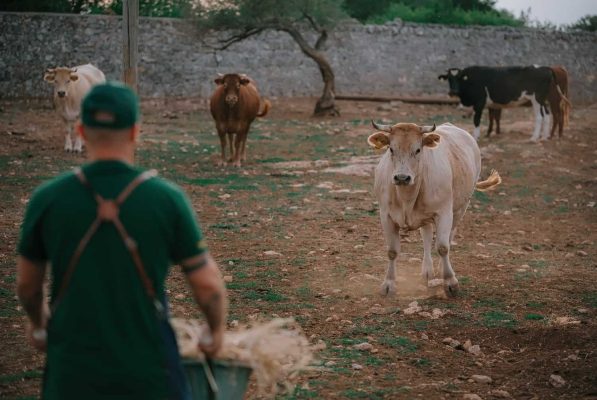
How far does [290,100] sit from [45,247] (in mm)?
25207

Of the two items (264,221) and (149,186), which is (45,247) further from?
(264,221)

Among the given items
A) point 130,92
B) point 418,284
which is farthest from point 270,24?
point 130,92

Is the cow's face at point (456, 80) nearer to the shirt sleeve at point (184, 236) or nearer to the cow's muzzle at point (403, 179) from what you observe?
the cow's muzzle at point (403, 179)

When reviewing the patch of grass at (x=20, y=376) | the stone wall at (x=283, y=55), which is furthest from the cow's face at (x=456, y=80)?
the patch of grass at (x=20, y=376)

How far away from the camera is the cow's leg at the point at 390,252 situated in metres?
7.68

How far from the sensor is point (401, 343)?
6.29m

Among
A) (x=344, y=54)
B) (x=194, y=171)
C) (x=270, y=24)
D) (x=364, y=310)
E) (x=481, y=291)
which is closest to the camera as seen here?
(x=364, y=310)

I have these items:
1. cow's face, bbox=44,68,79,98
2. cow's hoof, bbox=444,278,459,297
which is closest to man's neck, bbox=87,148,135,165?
cow's hoof, bbox=444,278,459,297

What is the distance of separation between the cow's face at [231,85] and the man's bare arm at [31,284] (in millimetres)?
12464

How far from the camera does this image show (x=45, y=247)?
295 cm

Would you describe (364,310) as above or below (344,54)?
below

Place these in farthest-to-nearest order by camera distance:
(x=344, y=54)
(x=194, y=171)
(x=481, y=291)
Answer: (x=344, y=54) < (x=194, y=171) < (x=481, y=291)

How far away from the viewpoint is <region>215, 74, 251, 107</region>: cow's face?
15.4 meters

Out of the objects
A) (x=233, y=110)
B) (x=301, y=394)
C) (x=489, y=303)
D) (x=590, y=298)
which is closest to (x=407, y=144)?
(x=489, y=303)
